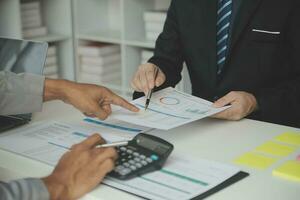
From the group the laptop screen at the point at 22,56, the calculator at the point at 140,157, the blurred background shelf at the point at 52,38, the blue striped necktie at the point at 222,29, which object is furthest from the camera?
the blurred background shelf at the point at 52,38

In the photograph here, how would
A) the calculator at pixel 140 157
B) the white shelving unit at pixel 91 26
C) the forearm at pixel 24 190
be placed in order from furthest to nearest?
1. the white shelving unit at pixel 91 26
2. the calculator at pixel 140 157
3. the forearm at pixel 24 190

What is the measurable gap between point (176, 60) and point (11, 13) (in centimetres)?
161

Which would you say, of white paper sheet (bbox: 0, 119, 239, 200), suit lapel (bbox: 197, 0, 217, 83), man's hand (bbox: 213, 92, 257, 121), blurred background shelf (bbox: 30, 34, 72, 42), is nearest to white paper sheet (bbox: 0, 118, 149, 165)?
white paper sheet (bbox: 0, 119, 239, 200)

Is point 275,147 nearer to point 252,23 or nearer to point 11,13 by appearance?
point 252,23

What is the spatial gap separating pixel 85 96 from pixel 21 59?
0.93 ft

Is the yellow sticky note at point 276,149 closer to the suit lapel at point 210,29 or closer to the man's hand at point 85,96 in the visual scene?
the man's hand at point 85,96

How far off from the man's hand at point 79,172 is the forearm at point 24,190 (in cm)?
2

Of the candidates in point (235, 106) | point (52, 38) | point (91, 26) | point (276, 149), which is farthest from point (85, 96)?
point (91, 26)

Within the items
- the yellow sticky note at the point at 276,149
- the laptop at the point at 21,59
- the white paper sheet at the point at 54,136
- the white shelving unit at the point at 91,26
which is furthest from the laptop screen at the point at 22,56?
the white shelving unit at the point at 91,26

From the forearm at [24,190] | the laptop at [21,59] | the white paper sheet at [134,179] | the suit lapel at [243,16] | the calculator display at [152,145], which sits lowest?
the white paper sheet at [134,179]

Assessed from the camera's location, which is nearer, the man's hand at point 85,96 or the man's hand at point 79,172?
the man's hand at point 79,172

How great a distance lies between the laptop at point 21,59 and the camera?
4.85 ft

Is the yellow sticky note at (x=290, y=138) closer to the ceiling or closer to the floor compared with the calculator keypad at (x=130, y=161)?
closer to the floor

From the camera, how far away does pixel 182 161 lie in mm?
1160
